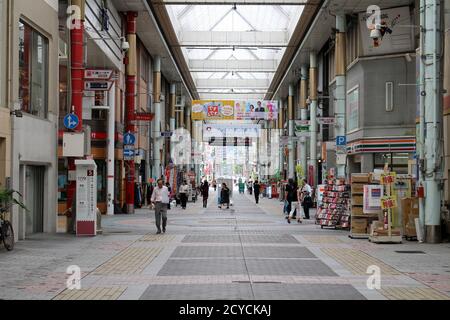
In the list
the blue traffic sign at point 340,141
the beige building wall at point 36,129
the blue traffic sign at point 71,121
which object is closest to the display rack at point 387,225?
the blue traffic sign at point 71,121

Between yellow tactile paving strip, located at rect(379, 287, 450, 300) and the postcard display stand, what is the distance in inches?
561

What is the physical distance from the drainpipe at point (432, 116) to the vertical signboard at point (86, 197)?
963 cm

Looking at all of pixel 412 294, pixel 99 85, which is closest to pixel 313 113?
pixel 99 85

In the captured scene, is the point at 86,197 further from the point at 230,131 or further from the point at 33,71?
the point at 230,131

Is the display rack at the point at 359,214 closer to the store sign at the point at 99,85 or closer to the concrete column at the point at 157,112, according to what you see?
the store sign at the point at 99,85

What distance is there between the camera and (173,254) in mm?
16516

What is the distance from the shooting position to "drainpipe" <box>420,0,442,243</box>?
19.9 metres

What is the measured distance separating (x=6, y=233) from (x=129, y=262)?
353cm

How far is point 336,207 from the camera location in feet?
85.9

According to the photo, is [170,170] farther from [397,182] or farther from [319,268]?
[319,268]

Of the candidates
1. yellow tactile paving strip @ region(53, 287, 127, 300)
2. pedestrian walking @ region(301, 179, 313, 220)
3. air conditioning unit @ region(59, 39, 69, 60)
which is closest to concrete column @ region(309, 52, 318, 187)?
pedestrian walking @ region(301, 179, 313, 220)

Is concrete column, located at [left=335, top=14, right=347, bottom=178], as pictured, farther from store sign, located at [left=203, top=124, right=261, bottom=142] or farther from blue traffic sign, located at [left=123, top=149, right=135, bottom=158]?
store sign, located at [left=203, top=124, right=261, bottom=142]

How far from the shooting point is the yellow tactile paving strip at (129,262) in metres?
13.4

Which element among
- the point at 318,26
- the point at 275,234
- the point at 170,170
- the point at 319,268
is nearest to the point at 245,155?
the point at 170,170
